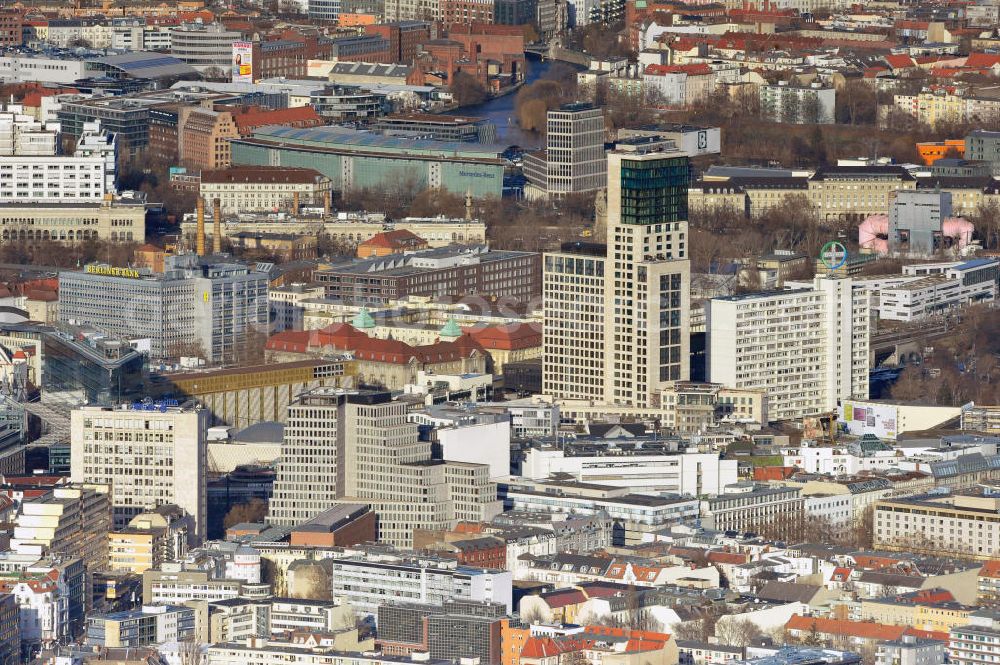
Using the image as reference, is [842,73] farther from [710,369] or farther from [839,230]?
[710,369]

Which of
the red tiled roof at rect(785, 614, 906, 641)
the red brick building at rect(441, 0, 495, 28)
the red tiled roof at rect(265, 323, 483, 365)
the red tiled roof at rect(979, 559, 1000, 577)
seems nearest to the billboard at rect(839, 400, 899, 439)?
the red tiled roof at rect(265, 323, 483, 365)

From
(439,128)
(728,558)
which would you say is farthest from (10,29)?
(728,558)

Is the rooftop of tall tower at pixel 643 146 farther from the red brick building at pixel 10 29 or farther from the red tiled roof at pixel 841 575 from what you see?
the red brick building at pixel 10 29

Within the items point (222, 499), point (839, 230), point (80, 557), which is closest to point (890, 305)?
point (839, 230)

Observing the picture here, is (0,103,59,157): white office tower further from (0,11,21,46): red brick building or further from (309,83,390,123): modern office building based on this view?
(0,11,21,46): red brick building

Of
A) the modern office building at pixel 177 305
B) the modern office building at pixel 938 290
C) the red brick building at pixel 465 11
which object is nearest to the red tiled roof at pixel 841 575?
the modern office building at pixel 177 305

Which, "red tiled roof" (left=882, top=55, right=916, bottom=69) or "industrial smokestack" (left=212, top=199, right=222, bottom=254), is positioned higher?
"red tiled roof" (left=882, top=55, right=916, bottom=69)

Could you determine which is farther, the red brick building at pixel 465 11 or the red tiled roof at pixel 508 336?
the red brick building at pixel 465 11
